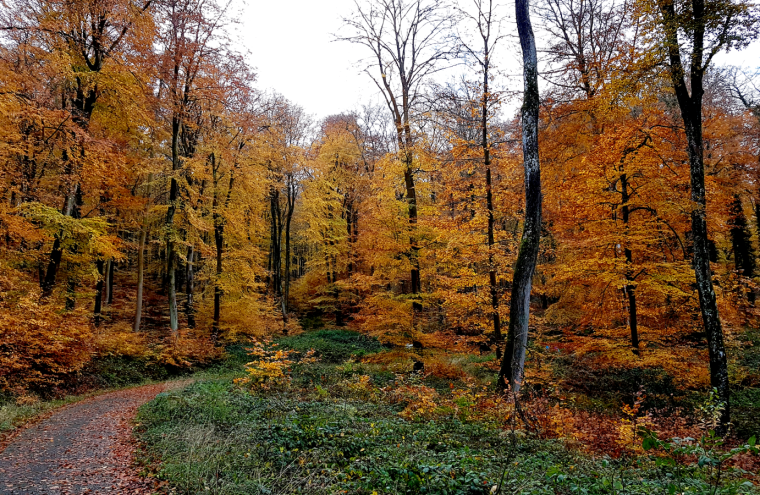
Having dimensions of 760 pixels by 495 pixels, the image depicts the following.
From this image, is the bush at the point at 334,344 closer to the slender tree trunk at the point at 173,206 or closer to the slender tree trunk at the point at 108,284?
the slender tree trunk at the point at 173,206

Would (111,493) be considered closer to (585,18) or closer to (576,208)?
(576,208)

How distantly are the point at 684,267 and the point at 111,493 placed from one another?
1321cm

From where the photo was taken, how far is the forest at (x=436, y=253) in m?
6.15

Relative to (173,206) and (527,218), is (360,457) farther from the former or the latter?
(173,206)

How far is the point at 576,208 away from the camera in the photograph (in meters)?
11.8

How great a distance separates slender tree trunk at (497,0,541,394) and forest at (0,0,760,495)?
5 centimetres

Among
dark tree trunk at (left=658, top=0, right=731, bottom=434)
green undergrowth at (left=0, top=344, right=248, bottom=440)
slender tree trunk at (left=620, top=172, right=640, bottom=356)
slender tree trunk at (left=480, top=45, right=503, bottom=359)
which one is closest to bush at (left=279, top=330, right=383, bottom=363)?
green undergrowth at (left=0, top=344, right=248, bottom=440)

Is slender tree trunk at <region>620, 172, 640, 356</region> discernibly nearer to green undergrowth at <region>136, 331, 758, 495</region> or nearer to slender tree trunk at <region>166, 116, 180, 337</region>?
green undergrowth at <region>136, 331, 758, 495</region>

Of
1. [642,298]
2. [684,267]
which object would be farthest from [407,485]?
[642,298]

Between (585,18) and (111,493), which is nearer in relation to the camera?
(111,493)

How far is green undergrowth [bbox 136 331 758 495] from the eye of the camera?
4.06 m

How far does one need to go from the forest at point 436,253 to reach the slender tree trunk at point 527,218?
49 mm

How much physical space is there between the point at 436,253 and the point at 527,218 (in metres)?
4.50

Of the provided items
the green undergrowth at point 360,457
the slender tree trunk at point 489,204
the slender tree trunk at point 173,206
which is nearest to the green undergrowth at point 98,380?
the slender tree trunk at point 173,206
